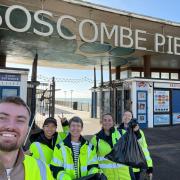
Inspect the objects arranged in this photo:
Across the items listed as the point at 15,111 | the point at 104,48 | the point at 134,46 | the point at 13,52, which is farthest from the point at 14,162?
the point at 13,52

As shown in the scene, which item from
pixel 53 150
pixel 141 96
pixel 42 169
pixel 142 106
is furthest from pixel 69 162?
pixel 142 106

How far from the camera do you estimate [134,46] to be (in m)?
13.2

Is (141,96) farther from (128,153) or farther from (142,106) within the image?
(128,153)

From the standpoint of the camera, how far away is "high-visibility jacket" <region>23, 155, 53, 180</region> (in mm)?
1746

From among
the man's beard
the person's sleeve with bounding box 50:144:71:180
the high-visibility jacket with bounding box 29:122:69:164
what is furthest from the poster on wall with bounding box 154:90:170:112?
the man's beard

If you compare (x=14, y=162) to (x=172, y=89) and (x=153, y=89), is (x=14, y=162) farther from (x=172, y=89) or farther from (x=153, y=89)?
(x=172, y=89)

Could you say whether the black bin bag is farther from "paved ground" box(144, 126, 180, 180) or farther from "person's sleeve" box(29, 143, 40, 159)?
"paved ground" box(144, 126, 180, 180)

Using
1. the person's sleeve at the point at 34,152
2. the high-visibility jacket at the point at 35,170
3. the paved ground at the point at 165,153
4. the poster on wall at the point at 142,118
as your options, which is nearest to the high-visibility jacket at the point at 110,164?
the person's sleeve at the point at 34,152

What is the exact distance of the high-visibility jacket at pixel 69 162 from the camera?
127 inches

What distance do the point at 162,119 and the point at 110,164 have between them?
13.8 meters

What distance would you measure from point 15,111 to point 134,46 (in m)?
11.9

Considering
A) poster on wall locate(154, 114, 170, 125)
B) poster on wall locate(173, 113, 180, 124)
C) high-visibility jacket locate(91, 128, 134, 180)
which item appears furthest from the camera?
poster on wall locate(173, 113, 180, 124)

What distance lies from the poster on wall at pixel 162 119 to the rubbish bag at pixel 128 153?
43.9ft

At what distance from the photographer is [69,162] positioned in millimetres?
3277
